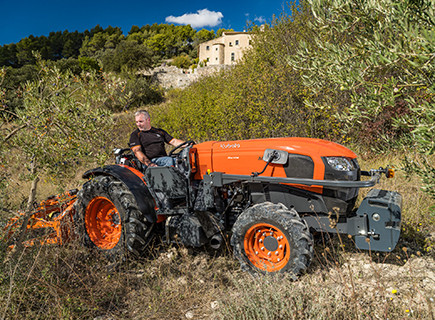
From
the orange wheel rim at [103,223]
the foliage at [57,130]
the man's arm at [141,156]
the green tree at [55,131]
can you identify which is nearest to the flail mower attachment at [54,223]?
the orange wheel rim at [103,223]

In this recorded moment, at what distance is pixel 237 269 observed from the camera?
11.4 feet

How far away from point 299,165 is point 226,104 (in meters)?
6.58

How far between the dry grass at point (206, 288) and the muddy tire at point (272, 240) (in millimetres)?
168

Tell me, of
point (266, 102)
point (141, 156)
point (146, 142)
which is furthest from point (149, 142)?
point (266, 102)

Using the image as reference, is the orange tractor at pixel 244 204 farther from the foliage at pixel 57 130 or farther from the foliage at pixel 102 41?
the foliage at pixel 102 41

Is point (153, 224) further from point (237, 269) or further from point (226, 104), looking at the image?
point (226, 104)

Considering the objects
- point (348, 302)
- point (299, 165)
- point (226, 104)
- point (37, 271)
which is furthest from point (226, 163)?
point (226, 104)

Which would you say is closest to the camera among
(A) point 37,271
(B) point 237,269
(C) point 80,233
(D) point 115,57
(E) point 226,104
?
(A) point 37,271

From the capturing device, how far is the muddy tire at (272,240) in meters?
2.93

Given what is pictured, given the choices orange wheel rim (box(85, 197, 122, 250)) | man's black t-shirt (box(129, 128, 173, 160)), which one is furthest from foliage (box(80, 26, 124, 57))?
orange wheel rim (box(85, 197, 122, 250))

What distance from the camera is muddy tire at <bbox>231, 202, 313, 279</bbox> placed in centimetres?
293

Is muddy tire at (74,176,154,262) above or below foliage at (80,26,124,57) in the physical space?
below

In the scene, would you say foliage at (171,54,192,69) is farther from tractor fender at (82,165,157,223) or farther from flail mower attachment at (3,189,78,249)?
tractor fender at (82,165,157,223)

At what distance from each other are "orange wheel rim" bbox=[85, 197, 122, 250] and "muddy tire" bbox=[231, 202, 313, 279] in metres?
1.69
